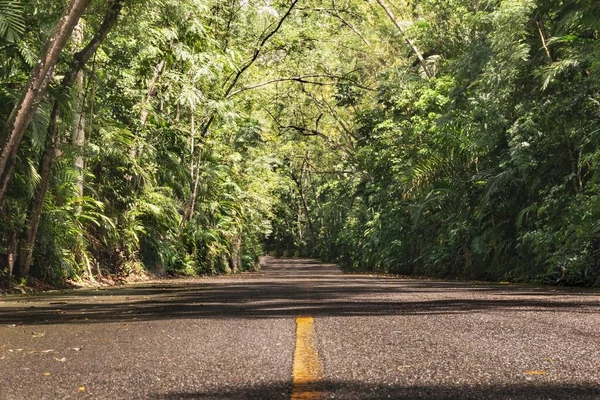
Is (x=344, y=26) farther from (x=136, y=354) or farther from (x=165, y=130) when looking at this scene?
(x=136, y=354)

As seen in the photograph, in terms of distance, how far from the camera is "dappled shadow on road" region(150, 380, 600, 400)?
3775 mm

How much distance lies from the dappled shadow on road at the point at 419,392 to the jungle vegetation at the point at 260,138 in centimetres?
860

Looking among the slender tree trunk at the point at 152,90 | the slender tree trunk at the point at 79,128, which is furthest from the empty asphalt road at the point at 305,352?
the slender tree trunk at the point at 152,90

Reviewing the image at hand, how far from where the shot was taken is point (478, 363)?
15.8 ft

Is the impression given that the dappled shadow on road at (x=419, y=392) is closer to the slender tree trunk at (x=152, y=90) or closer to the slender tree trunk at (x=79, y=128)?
the slender tree trunk at (x=79, y=128)

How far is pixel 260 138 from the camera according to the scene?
34.7 m

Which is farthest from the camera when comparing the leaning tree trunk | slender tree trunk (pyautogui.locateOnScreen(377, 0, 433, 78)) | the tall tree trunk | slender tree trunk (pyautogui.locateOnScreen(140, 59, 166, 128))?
slender tree trunk (pyautogui.locateOnScreen(377, 0, 433, 78))

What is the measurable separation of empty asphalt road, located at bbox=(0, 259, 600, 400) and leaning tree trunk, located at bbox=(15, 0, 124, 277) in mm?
4303

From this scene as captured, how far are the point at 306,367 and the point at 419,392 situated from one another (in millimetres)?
959

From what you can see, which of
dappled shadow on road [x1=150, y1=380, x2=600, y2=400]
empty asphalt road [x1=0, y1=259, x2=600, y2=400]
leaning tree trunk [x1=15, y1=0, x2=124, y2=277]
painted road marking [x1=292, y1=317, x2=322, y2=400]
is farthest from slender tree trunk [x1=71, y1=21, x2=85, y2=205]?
dappled shadow on road [x1=150, y1=380, x2=600, y2=400]

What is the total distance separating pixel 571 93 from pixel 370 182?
18.2 metres

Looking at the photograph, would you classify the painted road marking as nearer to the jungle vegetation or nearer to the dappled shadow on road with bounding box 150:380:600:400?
the dappled shadow on road with bounding box 150:380:600:400

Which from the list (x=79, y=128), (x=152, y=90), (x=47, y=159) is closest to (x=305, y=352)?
(x=47, y=159)

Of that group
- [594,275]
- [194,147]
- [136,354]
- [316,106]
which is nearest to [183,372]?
[136,354]
